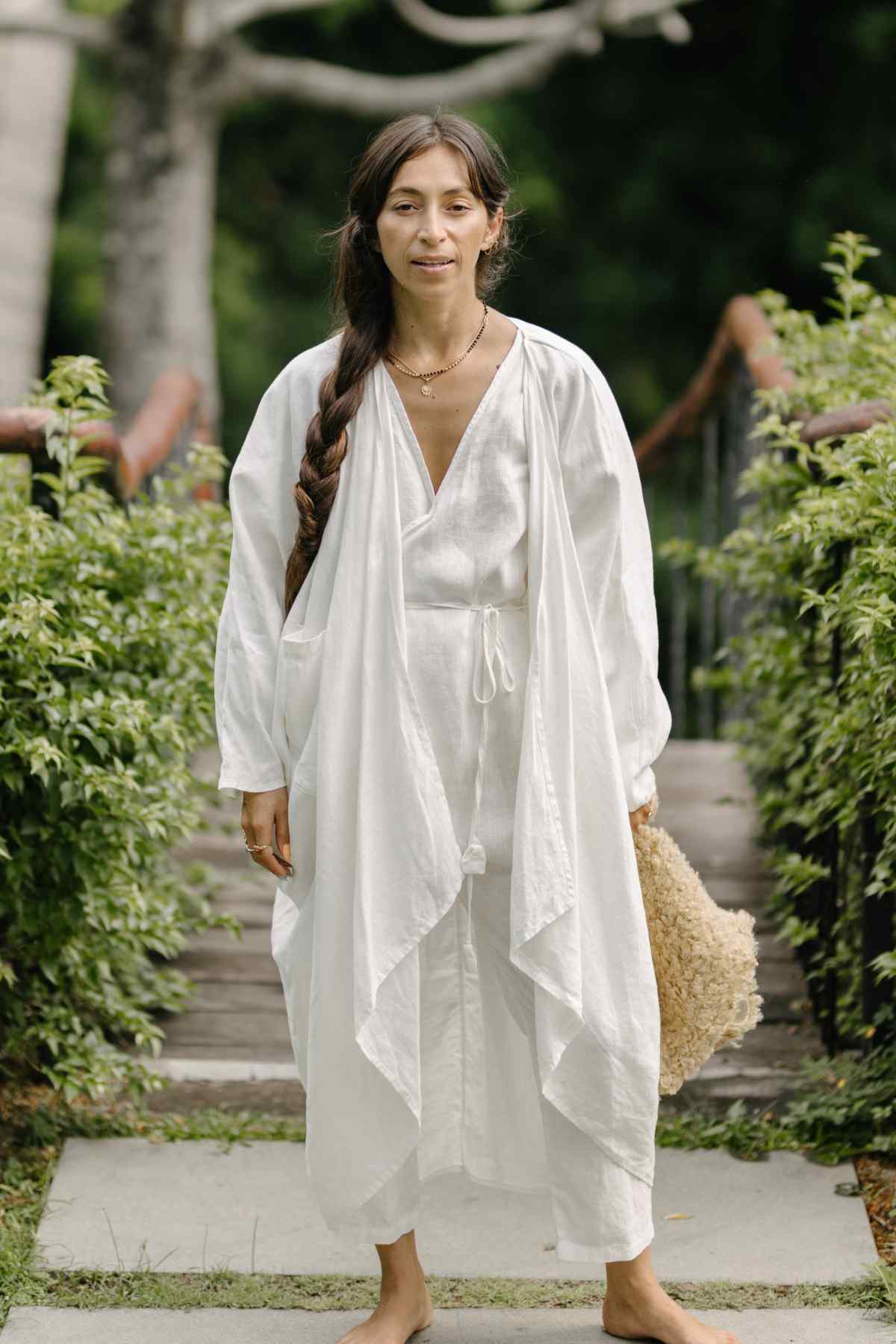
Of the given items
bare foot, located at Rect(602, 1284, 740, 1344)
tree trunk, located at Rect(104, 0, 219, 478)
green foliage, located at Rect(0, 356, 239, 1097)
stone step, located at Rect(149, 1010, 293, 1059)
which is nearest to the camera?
bare foot, located at Rect(602, 1284, 740, 1344)

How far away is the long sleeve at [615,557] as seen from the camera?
2787 millimetres

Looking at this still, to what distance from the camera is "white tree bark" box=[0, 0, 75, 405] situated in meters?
10.2

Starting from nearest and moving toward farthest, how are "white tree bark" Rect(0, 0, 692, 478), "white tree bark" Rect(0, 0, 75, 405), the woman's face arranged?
the woman's face, "white tree bark" Rect(0, 0, 692, 478), "white tree bark" Rect(0, 0, 75, 405)

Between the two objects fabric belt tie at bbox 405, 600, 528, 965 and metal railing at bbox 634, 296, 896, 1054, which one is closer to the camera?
fabric belt tie at bbox 405, 600, 528, 965

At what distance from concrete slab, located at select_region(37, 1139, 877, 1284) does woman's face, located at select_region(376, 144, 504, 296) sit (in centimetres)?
143

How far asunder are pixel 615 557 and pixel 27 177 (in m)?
8.41

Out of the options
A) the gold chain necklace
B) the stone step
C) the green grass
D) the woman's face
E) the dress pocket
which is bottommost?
the stone step

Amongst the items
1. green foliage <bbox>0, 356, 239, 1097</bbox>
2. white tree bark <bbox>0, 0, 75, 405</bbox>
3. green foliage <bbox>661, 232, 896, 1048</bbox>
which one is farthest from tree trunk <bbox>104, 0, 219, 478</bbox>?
green foliage <bbox>0, 356, 239, 1097</bbox>

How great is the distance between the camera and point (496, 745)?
2805mm

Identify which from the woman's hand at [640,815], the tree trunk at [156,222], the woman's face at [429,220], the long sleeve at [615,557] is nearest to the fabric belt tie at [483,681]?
the long sleeve at [615,557]

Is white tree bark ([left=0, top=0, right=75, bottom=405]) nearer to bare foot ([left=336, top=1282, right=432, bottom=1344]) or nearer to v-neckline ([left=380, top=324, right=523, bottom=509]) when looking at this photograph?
v-neckline ([left=380, top=324, right=523, bottom=509])

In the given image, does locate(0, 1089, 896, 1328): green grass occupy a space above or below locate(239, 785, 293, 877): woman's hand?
below

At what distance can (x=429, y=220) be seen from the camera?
2697mm

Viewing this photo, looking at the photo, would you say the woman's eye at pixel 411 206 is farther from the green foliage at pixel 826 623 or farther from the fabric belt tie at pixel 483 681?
the green foliage at pixel 826 623
